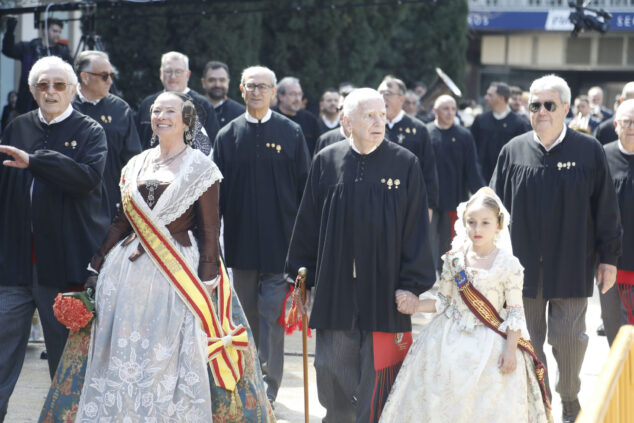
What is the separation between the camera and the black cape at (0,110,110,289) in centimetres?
632

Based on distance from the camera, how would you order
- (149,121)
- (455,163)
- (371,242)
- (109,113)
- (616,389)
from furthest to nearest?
1. (455,163)
2. (149,121)
3. (109,113)
4. (371,242)
5. (616,389)

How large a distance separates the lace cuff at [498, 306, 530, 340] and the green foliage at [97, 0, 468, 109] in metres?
6.00

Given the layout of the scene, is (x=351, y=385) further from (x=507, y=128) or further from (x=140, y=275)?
(x=507, y=128)

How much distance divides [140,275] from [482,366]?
1.85 meters

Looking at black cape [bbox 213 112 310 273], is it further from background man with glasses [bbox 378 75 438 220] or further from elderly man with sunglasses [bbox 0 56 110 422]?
background man with glasses [bbox 378 75 438 220]

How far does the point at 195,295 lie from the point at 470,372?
149 cm

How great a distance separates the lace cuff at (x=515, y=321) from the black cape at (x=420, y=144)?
396cm

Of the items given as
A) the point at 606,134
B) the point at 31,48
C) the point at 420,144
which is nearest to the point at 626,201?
the point at 606,134

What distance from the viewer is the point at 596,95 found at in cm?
1705

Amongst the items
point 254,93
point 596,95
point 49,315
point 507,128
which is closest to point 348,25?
point 596,95

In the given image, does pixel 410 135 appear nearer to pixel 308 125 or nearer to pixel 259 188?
pixel 308 125

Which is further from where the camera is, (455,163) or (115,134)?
(455,163)

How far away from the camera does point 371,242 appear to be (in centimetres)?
586

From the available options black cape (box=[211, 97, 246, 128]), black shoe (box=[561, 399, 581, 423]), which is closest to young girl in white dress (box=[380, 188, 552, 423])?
black shoe (box=[561, 399, 581, 423])
